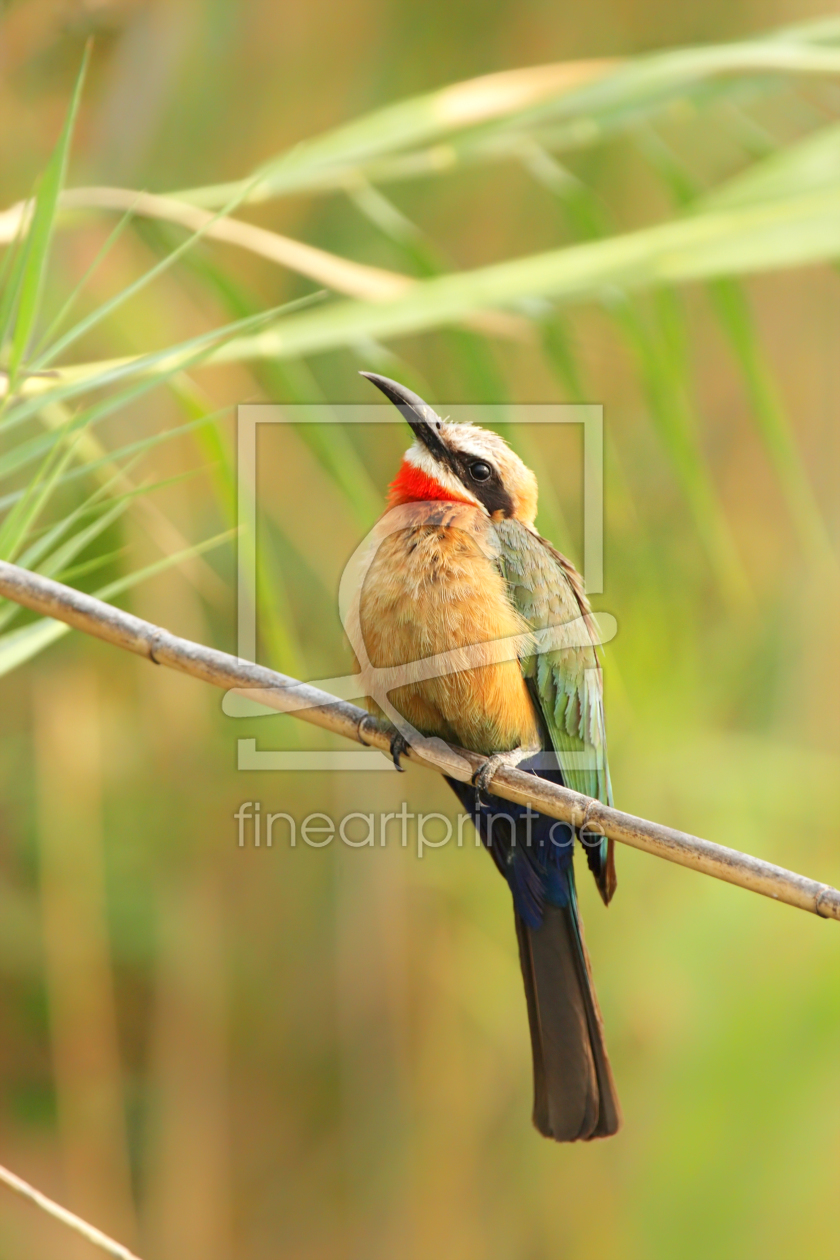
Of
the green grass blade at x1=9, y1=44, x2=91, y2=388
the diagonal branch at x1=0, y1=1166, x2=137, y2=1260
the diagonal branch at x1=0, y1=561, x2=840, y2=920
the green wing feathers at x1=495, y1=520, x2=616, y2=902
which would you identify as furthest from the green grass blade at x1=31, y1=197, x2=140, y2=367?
the diagonal branch at x1=0, y1=1166, x2=137, y2=1260

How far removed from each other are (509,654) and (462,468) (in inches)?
8.8

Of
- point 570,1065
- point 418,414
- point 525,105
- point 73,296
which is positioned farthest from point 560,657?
point 525,105

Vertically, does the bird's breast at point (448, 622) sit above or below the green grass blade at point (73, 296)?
below

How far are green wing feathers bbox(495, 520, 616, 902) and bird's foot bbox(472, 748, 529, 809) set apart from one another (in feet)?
0.15

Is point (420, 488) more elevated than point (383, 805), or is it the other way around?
point (420, 488)

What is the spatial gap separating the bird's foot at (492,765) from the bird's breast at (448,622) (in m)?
0.01

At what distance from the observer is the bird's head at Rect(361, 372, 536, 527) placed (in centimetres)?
131

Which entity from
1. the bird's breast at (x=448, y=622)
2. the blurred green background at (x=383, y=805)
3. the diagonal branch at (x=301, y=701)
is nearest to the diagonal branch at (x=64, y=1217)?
the diagonal branch at (x=301, y=701)

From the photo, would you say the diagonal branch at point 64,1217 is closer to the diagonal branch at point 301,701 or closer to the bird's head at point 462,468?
the diagonal branch at point 301,701

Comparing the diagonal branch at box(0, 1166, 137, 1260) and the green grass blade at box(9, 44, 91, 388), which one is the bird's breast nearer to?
the green grass blade at box(9, 44, 91, 388)

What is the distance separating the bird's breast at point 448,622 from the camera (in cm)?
124

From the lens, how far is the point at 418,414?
4.17 feet

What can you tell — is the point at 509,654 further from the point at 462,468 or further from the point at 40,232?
the point at 40,232

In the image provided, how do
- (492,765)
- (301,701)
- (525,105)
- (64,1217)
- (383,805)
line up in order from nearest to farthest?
1. (64,1217)
2. (301,701)
3. (492,765)
4. (525,105)
5. (383,805)
